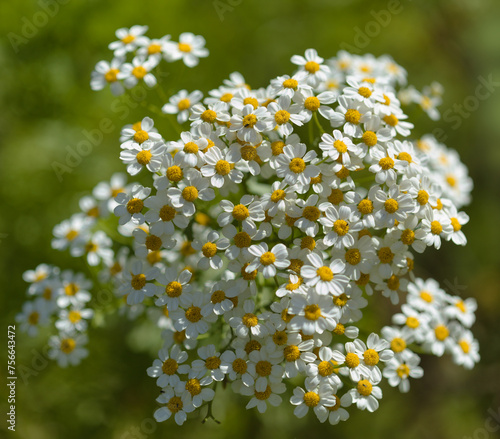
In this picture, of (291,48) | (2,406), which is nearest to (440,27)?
(291,48)

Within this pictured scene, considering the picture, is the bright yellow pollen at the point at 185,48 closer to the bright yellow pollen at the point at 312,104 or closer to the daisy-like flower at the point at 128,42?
the daisy-like flower at the point at 128,42

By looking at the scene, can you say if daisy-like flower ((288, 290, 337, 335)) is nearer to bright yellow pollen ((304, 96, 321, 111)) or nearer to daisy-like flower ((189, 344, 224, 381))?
daisy-like flower ((189, 344, 224, 381))

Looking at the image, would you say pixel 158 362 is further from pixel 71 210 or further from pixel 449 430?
pixel 449 430

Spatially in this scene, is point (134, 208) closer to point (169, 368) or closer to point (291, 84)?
point (169, 368)

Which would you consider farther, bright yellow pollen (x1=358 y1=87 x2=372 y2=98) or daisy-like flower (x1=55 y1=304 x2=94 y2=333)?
daisy-like flower (x1=55 y1=304 x2=94 y2=333)

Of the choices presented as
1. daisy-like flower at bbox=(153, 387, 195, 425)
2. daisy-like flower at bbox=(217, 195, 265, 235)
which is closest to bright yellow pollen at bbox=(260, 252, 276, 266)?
daisy-like flower at bbox=(217, 195, 265, 235)

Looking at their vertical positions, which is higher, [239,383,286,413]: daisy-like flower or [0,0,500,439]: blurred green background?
[239,383,286,413]: daisy-like flower
